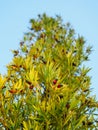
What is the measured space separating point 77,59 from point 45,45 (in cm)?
92

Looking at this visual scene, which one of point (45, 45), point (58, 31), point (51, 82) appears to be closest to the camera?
point (51, 82)

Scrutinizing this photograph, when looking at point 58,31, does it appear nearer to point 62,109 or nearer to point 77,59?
point 77,59

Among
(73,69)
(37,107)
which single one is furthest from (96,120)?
(37,107)

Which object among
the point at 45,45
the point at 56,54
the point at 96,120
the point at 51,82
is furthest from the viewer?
the point at 45,45

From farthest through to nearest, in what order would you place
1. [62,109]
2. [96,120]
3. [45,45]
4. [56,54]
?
1. [45,45]
2. [56,54]
3. [96,120]
4. [62,109]

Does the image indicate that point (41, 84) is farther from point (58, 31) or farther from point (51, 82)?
point (58, 31)

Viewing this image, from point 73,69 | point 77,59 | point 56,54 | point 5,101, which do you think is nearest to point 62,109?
point 5,101

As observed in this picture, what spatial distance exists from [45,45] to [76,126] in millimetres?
3278

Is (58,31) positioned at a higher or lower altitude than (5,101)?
higher

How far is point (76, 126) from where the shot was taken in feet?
12.1

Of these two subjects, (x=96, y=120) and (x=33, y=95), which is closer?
(x=33, y=95)

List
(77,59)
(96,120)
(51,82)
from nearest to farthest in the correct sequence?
1. (51,82)
2. (96,120)
3. (77,59)

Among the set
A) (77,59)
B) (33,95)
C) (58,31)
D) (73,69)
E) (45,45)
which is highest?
(58,31)

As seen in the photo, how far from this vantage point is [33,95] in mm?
4016
